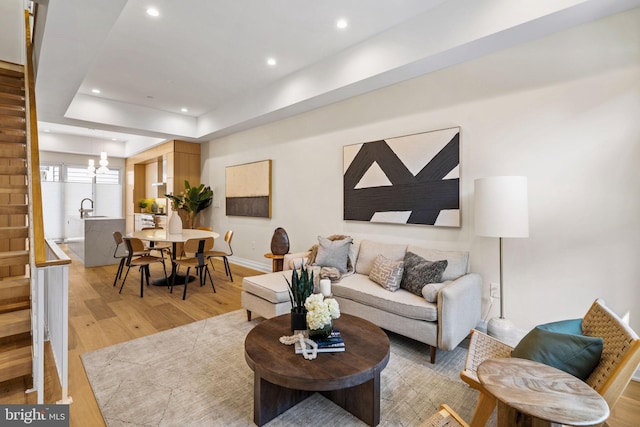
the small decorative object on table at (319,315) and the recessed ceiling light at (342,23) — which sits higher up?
the recessed ceiling light at (342,23)

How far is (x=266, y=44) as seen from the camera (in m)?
3.53

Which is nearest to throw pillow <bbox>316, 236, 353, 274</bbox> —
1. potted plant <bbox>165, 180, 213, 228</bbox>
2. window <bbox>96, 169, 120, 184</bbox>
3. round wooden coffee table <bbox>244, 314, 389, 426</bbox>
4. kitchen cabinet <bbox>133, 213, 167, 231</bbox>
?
→ round wooden coffee table <bbox>244, 314, 389, 426</bbox>

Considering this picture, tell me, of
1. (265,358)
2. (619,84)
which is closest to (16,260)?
(265,358)

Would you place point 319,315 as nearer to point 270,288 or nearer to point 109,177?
point 270,288

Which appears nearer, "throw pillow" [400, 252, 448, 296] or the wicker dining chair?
the wicker dining chair

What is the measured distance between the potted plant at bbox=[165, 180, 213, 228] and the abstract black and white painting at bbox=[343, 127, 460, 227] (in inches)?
155

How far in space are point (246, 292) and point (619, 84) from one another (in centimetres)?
376

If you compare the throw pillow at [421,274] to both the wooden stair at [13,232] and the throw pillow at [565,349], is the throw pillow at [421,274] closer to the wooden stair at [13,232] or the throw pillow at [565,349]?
the throw pillow at [565,349]

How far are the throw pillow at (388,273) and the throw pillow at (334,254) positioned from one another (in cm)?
48

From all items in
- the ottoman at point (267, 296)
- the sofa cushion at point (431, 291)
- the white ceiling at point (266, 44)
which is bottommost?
the ottoman at point (267, 296)

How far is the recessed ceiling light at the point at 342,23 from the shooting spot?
3.04m

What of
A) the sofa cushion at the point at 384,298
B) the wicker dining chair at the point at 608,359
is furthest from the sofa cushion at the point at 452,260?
the wicker dining chair at the point at 608,359

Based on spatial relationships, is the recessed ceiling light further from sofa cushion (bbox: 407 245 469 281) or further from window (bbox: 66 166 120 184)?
window (bbox: 66 166 120 184)

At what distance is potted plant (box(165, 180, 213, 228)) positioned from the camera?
6.59 meters
